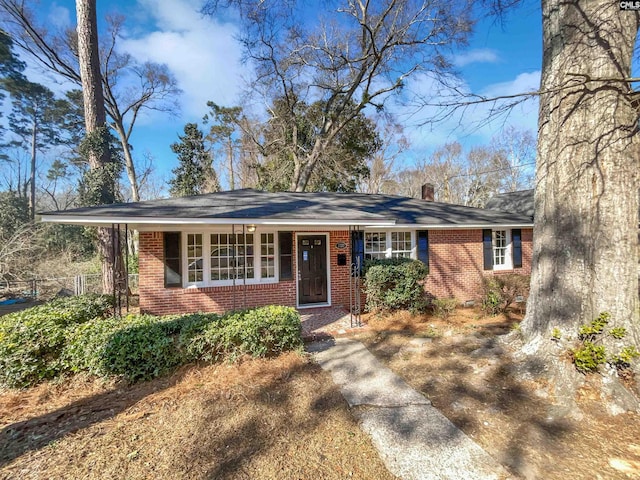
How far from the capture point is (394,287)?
730 centimetres

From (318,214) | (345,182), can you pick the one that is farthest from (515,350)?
(345,182)

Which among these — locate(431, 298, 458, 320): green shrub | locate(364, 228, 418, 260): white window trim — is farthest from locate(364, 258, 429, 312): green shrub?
locate(364, 228, 418, 260): white window trim

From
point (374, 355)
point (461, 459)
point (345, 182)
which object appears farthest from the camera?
point (345, 182)

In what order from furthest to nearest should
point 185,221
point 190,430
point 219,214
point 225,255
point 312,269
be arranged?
point 312,269
point 225,255
point 219,214
point 185,221
point 190,430

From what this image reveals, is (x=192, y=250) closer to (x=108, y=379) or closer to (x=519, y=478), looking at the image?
(x=108, y=379)

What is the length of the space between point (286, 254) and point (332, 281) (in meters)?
1.57

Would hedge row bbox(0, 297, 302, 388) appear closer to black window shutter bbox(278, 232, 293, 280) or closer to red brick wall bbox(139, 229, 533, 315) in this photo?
red brick wall bbox(139, 229, 533, 315)

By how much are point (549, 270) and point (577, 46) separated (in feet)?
9.85

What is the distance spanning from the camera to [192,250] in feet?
24.5

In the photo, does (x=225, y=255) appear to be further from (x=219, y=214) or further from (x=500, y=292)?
(x=500, y=292)

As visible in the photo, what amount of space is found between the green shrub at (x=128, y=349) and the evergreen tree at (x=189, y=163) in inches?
611

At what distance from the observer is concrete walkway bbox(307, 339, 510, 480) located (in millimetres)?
2553

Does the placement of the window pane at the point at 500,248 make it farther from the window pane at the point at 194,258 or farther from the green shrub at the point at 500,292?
the window pane at the point at 194,258

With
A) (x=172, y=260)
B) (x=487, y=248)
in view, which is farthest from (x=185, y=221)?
(x=487, y=248)
